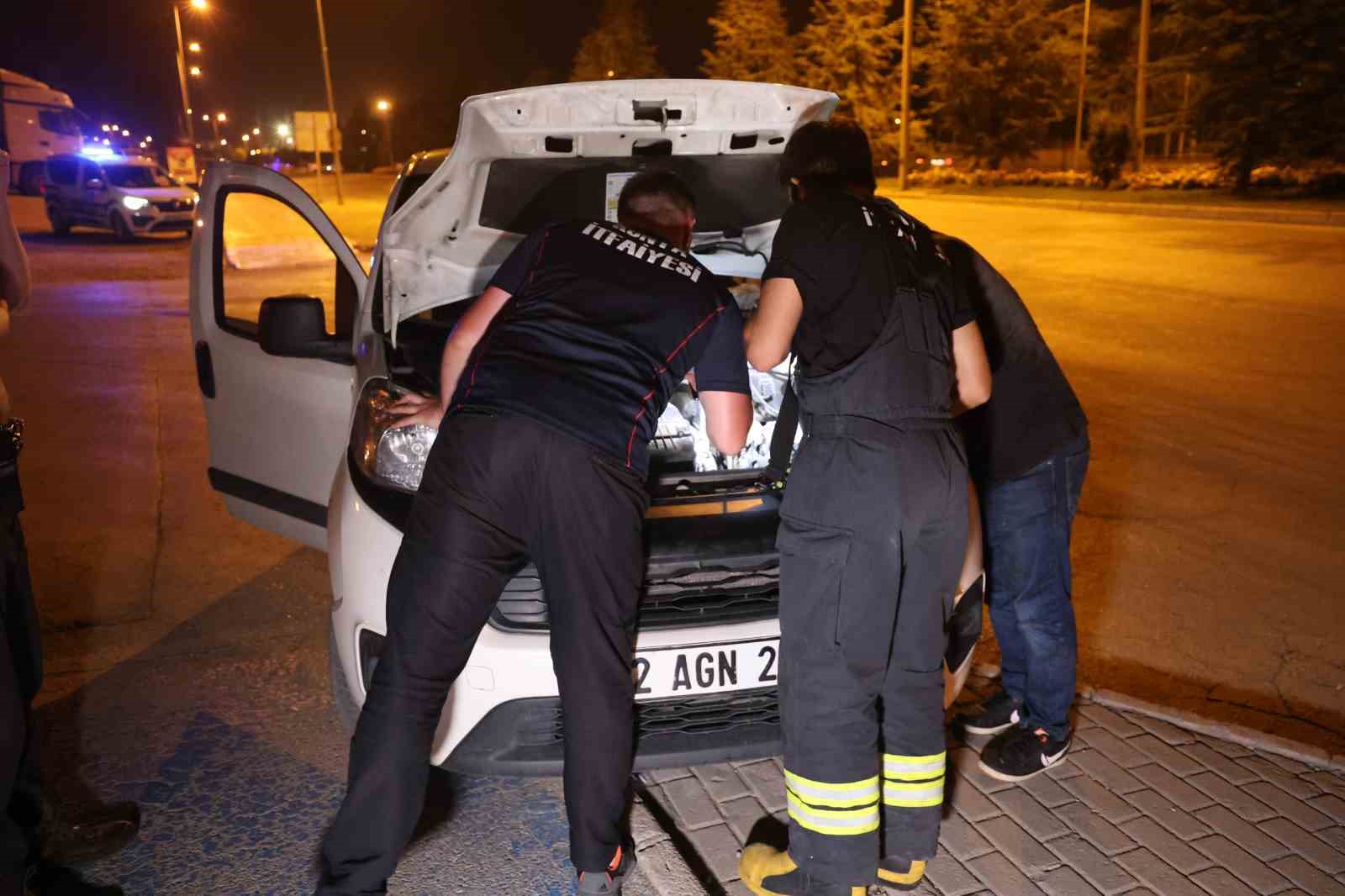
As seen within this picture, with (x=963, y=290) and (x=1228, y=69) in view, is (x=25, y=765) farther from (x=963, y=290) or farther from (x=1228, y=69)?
(x=1228, y=69)

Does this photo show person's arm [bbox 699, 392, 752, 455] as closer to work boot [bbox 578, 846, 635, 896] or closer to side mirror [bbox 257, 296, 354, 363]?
work boot [bbox 578, 846, 635, 896]

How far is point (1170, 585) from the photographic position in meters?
4.38

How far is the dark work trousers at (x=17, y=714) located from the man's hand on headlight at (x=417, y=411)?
2.94 ft

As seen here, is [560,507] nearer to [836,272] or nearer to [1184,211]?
[836,272]

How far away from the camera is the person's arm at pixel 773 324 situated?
2352 millimetres

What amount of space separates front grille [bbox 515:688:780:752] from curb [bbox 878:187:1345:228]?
20314mm

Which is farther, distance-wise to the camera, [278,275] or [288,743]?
[278,275]

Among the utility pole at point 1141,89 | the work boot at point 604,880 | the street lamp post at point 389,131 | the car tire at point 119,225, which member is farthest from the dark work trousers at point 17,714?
the street lamp post at point 389,131

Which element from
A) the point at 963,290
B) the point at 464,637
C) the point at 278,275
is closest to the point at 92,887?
the point at 464,637

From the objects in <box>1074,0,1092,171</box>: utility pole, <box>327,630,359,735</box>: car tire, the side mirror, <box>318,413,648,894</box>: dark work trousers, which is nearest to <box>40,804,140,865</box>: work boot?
<box>327,630,359,735</box>: car tire

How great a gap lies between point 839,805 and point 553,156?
226cm

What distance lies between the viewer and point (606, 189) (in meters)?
3.95

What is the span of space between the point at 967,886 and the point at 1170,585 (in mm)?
2286

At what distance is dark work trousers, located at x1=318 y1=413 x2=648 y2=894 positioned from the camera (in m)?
2.24
